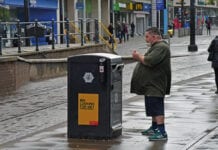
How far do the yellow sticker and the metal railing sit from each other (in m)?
10.2

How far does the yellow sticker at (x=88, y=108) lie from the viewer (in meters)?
9.65

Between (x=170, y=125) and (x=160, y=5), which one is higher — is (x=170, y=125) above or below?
below

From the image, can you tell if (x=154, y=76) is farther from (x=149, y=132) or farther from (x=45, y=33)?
(x=45, y=33)

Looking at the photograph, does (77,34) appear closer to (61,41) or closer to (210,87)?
(61,41)

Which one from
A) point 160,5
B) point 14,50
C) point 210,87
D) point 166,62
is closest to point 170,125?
point 166,62

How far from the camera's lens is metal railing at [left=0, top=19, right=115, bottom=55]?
20.6 meters

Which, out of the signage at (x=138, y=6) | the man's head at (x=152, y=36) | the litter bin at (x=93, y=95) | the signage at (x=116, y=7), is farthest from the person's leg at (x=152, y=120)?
the signage at (x=138, y=6)

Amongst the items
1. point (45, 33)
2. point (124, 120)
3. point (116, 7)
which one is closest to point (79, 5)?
point (116, 7)

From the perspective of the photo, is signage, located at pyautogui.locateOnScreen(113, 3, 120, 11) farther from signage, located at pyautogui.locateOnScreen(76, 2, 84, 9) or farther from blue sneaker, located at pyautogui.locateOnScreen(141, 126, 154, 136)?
blue sneaker, located at pyautogui.locateOnScreen(141, 126, 154, 136)

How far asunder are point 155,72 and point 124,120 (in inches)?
92.3

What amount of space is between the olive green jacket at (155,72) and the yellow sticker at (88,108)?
711 millimetres

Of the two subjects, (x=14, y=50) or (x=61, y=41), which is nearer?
(x=14, y=50)

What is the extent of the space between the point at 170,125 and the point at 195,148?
2.13 meters

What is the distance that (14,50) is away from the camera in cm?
2062
